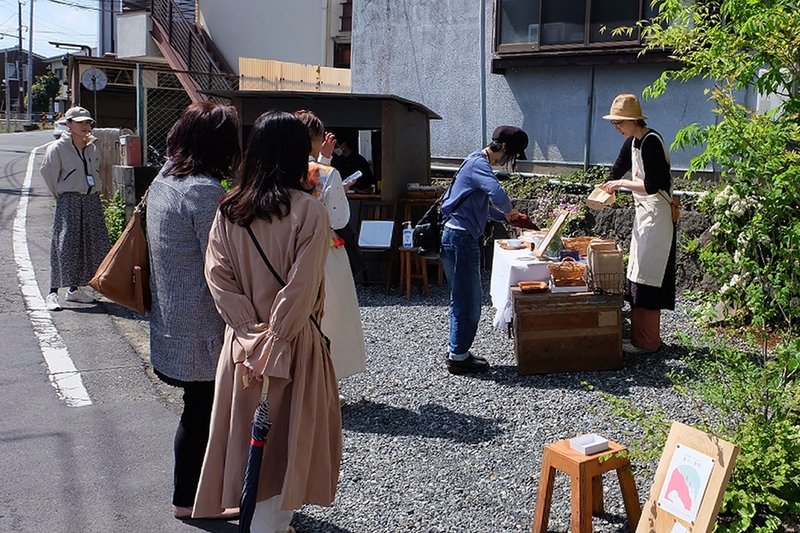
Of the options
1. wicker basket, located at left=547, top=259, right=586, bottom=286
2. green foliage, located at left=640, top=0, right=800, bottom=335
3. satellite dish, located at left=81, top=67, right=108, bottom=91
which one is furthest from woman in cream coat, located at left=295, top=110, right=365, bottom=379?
satellite dish, located at left=81, top=67, right=108, bottom=91

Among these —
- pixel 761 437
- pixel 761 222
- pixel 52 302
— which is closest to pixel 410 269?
pixel 52 302

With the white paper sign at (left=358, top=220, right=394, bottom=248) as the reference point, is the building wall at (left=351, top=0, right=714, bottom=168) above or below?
above

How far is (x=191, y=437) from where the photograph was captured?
3957mm

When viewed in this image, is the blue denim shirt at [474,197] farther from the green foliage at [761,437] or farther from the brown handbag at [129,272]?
the brown handbag at [129,272]

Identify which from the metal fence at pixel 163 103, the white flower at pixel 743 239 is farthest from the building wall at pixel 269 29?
the white flower at pixel 743 239

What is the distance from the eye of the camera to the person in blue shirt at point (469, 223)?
5.95 meters

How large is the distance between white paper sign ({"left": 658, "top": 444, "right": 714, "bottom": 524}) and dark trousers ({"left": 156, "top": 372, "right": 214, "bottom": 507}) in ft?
7.10

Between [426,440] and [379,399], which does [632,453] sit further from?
[379,399]

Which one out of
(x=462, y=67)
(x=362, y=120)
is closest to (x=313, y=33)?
(x=462, y=67)

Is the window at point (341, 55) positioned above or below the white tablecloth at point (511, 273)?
above

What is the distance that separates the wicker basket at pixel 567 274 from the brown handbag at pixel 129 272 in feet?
11.3

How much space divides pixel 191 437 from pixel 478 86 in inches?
317

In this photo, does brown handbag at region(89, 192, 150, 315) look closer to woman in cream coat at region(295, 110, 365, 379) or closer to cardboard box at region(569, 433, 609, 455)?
woman in cream coat at region(295, 110, 365, 379)

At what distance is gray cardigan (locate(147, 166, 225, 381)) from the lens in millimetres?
3648
